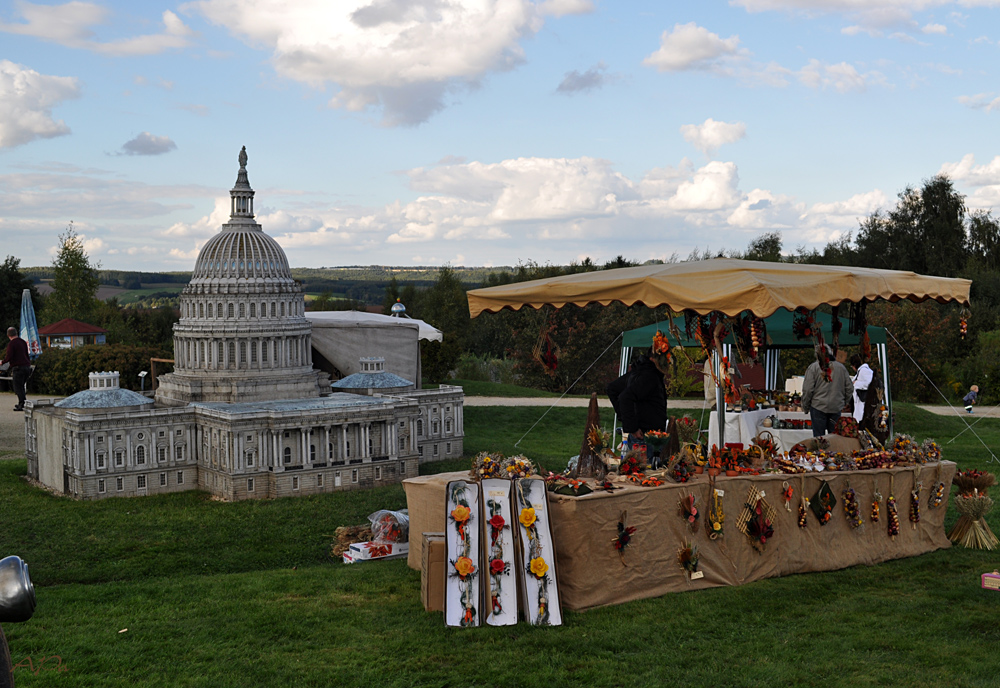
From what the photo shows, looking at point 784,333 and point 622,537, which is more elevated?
point 784,333

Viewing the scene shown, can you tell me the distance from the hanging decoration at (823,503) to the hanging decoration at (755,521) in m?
0.79

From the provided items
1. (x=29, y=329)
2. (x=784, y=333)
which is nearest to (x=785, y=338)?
(x=784, y=333)

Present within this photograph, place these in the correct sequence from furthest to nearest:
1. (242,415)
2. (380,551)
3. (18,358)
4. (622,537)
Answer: (18,358) < (242,415) < (380,551) < (622,537)

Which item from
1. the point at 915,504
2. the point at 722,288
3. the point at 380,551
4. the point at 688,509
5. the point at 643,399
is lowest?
the point at 380,551

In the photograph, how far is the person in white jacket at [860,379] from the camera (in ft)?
53.9

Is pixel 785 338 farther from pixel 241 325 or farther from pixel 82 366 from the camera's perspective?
pixel 82 366

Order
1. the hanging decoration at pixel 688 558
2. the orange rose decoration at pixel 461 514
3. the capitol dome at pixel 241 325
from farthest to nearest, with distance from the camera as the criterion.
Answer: the capitol dome at pixel 241 325 → the hanging decoration at pixel 688 558 → the orange rose decoration at pixel 461 514

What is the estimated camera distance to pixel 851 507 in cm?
1157

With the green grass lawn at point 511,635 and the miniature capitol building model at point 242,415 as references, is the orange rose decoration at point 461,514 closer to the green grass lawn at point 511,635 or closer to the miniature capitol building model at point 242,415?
the green grass lawn at point 511,635

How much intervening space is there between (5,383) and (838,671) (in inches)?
1757

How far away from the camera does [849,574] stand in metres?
11.2

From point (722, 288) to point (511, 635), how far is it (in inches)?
195

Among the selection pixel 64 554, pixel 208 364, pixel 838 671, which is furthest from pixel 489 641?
pixel 208 364

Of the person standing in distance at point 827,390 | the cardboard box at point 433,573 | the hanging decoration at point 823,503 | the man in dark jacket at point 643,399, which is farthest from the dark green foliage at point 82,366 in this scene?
Result: the hanging decoration at point 823,503
